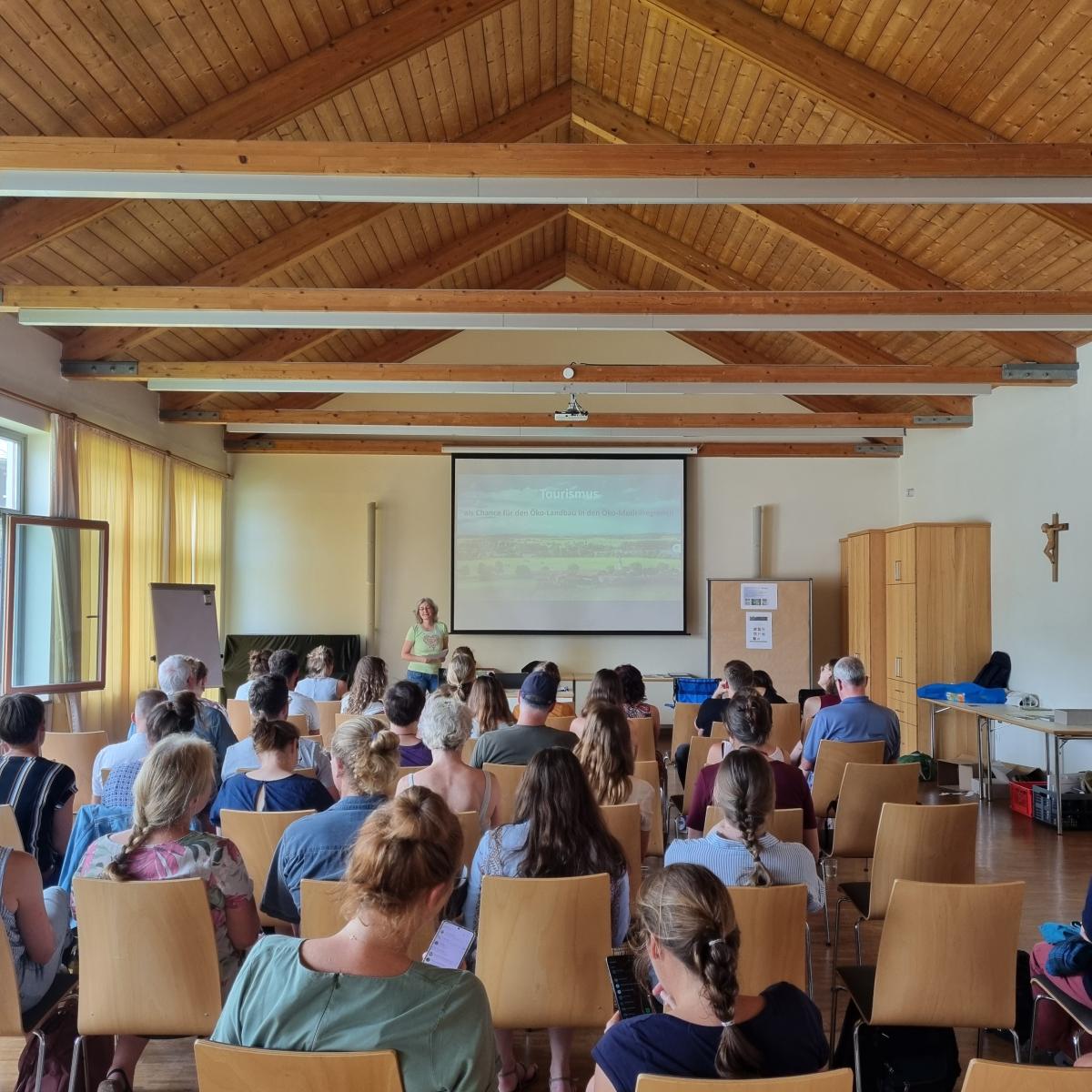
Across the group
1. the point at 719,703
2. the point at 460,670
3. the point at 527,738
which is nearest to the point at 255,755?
the point at 527,738

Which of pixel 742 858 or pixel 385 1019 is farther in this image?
pixel 742 858

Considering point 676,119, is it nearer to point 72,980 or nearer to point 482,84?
point 482,84

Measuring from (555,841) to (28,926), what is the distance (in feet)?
4.60

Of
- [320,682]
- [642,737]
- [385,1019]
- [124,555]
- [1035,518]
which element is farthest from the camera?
[124,555]

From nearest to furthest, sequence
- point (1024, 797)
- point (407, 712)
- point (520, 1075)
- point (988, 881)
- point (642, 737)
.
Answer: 1. point (520, 1075)
2. point (407, 712)
3. point (988, 881)
4. point (642, 737)
5. point (1024, 797)

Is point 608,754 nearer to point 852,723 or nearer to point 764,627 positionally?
point 852,723

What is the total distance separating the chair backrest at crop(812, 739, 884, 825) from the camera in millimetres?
5246

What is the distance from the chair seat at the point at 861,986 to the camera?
2779 millimetres

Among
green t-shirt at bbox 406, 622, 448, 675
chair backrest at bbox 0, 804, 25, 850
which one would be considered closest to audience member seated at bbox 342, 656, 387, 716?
chair backrest at bbox 0, 804, 25, 850

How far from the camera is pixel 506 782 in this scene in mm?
4340

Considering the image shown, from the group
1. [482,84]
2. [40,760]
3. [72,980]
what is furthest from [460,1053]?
[482,84]

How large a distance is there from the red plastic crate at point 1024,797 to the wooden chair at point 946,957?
5.14 meters

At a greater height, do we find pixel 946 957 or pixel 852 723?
pixel 852 723

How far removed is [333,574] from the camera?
12367 millimetres
